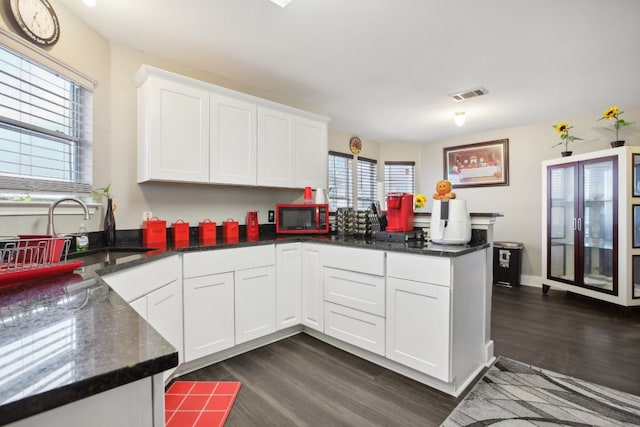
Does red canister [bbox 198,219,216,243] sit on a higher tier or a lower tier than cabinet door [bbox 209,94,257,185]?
lower

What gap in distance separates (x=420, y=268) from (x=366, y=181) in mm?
3639

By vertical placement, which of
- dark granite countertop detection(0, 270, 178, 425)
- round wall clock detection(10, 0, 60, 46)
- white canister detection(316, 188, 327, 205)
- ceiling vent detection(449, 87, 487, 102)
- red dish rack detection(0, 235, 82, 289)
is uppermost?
ceiling vent detection(449, 87, 487, 102)

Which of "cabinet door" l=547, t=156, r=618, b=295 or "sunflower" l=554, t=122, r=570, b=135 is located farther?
"sunflower" l=554, t=122, r=570, b=135

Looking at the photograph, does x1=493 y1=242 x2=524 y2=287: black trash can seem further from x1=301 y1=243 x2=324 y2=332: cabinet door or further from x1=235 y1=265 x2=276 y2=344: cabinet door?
x1=235 y1=265 x2=276 y2=344: cabinet door

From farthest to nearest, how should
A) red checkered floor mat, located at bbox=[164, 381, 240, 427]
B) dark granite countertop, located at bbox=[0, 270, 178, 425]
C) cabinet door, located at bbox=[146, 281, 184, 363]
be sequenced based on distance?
cabinet door, located at bbox=[146, 281, 184, 363] → red checkered floor mat, located at bbox=[164, 381, 240, 427] → dark granite countertop, located at bbox=[0, 270, 178, 425]

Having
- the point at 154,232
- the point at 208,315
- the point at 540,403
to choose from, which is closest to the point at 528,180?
the point at 540,403

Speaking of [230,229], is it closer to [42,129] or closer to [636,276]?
[42,129]

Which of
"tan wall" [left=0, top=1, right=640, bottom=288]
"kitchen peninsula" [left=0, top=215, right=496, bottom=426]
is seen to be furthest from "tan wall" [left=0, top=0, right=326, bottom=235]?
"kitchen peninsula" [left=0, top=215, right=496, bottom=426]

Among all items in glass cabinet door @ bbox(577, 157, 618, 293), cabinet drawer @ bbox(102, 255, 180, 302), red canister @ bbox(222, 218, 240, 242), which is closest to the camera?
cabinet drawer @ bbox(102, 255, 180, 302)

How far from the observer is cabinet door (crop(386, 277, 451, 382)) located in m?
1.85

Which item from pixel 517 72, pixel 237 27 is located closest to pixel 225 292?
pixel 237 27

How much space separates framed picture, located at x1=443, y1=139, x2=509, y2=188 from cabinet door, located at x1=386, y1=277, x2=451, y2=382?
3.84 m

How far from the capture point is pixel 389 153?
5773mm

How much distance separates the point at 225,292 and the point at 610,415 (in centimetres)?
246
